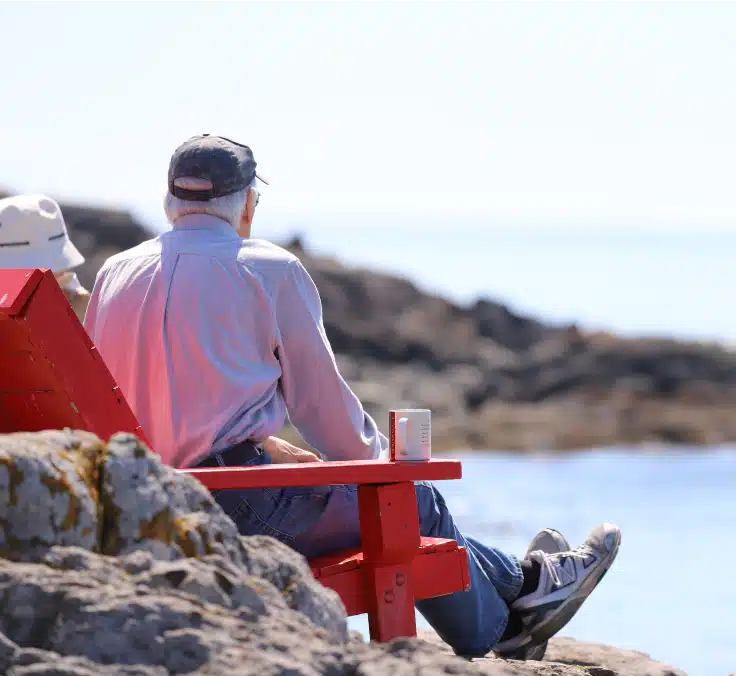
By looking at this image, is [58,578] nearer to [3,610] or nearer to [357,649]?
[3,610]

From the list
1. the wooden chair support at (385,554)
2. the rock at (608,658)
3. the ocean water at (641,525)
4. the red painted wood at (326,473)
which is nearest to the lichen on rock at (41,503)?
the red painted wood at (326,473)

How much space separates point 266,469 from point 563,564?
54.5 inches

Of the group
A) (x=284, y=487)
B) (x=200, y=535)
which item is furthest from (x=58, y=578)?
(x=284, y=487)

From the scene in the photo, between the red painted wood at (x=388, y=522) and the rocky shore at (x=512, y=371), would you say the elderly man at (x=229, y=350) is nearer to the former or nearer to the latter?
the red painted wood at (x=388, y=522)

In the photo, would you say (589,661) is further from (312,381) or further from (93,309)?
(93,309)

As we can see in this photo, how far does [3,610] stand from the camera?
8.40 feet

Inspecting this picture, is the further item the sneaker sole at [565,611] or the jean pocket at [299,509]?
the sneaker sole at [565,611]

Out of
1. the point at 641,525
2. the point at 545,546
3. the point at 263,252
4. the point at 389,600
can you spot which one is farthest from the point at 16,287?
the point at 641,525

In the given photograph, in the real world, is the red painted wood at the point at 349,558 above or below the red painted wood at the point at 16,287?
below

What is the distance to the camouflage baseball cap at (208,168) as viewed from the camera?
3862 millimetres

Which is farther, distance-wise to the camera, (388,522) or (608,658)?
(608,658)

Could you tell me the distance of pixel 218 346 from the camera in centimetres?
378

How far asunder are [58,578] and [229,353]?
1.24 m

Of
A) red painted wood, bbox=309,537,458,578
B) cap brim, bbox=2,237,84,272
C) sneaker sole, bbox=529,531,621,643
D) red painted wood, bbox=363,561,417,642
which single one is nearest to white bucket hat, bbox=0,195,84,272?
cap brim, bbox=2,237,84,272
